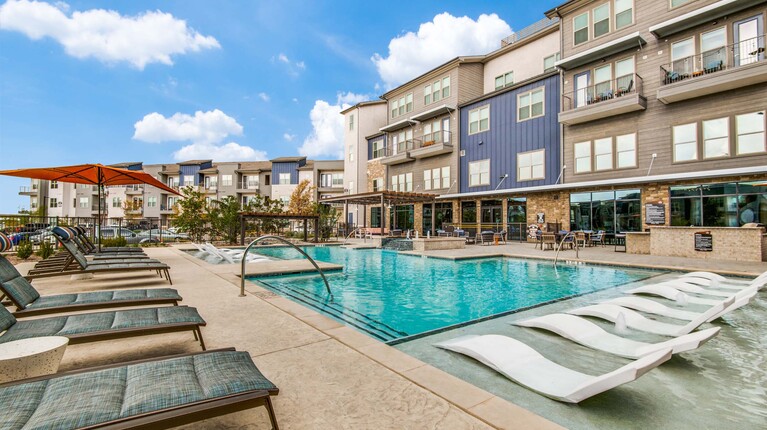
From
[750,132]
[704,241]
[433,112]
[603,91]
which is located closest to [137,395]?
[704,241]

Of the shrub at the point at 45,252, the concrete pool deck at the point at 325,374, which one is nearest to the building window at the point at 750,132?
the concrete pool deck at the point at 325,374

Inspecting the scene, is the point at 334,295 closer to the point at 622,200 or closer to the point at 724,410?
the point at 724,410

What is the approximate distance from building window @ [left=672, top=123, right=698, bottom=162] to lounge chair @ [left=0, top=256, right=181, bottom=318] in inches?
730

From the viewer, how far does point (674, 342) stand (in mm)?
2857

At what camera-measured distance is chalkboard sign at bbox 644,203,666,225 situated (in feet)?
49.7

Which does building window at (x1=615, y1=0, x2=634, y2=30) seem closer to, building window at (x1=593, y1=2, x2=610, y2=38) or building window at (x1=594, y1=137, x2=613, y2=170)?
building window at (x1=593, y1=2, x2=610, y2=38)

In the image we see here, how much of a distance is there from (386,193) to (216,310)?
14722 millimetres

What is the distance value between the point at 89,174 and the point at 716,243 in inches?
732

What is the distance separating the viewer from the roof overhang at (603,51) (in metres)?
15.7

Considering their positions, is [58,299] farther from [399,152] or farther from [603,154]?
[399,152]

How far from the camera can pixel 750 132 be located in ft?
43.6

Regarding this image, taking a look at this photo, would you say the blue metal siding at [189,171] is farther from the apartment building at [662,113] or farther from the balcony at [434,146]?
the apartment building at [662,113]

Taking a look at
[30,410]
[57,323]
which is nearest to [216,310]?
[57,323]

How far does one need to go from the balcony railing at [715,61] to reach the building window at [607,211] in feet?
16.6
